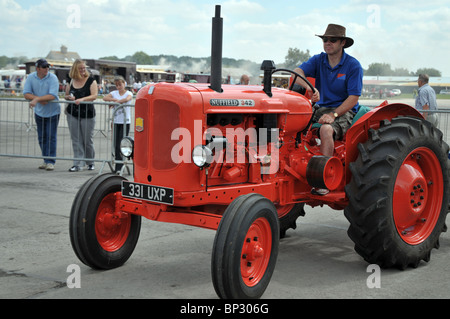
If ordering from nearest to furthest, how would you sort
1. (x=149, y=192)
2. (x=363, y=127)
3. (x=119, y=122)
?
(x=149, y=192), (x=363, y=127), (x=119, y=122)

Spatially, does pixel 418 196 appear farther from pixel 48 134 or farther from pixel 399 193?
pixel 48 134

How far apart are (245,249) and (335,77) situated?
7.37 ft

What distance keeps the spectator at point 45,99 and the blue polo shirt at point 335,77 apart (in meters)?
5.55

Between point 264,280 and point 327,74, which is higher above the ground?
point 327,74

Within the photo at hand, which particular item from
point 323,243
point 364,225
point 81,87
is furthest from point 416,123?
point 81,87

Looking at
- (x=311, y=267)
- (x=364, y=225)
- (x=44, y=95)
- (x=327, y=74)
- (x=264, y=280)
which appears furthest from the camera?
(x=44, y=95)

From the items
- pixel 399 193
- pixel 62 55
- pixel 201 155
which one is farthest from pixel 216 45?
pixel 62 55

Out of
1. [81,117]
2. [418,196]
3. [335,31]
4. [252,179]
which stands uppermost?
[335,31]

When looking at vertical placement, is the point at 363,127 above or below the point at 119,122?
above

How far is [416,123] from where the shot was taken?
491cm

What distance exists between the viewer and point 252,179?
14.9ft

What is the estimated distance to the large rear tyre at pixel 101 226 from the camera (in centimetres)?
437

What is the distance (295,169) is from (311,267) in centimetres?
84
